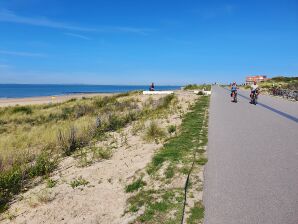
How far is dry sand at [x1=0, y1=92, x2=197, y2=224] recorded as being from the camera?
5709mm

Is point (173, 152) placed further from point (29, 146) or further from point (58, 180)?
point (29, 146)

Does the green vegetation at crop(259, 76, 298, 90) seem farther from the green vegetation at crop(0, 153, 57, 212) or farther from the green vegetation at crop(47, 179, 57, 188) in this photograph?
the green vegetation at crop(47, 179, 57, 188)

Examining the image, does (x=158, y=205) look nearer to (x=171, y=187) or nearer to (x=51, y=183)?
(x=171, y=187)

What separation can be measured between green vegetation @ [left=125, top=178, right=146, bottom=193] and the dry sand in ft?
0.40

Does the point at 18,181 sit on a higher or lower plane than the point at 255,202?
lower

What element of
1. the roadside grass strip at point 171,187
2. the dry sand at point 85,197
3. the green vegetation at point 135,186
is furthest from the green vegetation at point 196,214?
the green vegetation at point 135,186

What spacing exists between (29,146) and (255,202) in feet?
31.2

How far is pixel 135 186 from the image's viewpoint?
664 cm

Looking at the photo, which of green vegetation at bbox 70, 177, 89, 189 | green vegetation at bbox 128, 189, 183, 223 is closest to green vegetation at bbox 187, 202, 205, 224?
green vegetation at bbox 128, 189, 183, 223

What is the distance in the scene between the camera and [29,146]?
498 inches

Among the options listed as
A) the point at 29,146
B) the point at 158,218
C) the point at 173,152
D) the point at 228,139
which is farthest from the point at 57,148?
the point at 158,218

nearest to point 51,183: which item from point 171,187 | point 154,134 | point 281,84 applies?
point 171,187

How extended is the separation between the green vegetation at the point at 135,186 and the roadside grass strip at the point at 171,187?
0.16ft

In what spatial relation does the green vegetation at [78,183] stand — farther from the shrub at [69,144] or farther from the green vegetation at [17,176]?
the shrub at [69,144]
